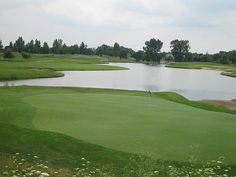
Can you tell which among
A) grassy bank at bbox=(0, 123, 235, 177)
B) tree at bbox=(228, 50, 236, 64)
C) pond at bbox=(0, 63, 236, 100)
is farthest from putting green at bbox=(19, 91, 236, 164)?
tree at bbox=(228, 50, 236, 64)

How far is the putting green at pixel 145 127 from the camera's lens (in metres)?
14.5

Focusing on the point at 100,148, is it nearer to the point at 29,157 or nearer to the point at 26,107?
the point at 29,157

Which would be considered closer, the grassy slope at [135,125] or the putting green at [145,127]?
the putting green at [145,127]

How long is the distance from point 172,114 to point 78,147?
8.27 meters

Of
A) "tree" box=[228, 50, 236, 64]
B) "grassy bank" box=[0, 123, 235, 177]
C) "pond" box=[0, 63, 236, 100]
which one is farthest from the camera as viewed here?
"tree" box=[228, 50, 236, 64]

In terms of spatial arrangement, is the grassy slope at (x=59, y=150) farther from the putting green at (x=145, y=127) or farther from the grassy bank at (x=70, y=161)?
the putting green at (x=145, y=127)

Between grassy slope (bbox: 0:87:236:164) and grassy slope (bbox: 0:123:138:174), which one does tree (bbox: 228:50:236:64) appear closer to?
grassy slope (bbox: 0:87:236:164)

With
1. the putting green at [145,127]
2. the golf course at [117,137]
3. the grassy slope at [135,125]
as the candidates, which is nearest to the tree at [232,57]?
the grassy slope at [135,125]

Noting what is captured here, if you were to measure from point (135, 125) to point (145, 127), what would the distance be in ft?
1.93

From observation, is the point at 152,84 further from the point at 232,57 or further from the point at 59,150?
the point at 232,57

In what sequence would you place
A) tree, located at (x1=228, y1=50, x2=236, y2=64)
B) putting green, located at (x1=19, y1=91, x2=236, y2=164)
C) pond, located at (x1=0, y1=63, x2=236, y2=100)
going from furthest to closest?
tree, located at (x1=228, y1=50, x2=236, y2=64) < pond, located at (x1=0, y1=63, x2=236, y2=100) < putting green, located at (x1=19, y1=91, x2=236, y2=164)

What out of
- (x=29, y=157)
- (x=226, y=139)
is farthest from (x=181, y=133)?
(x=29, y=157)

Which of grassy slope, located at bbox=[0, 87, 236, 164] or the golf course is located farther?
grassy slope, located at bbox=[0, 87, 236, 164]

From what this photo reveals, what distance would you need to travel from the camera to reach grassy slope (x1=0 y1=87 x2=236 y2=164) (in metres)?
14.6
